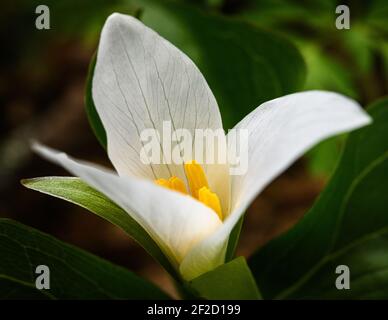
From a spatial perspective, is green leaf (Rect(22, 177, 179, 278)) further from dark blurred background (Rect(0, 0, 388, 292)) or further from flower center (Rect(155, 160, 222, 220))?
dark blurred background (Rect(0, 0, 388, 292))

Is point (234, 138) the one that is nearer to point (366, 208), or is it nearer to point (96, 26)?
point (366, 208)

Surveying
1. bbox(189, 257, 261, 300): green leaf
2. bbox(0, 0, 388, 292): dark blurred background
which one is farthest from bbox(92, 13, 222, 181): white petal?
bbox(0, 0, 388, 292): dark blurred background

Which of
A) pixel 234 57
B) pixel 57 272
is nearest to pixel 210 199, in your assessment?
pixel 57 272

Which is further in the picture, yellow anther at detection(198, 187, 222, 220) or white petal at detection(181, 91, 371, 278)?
yellow anther at detection(198, 187, 222, 220)

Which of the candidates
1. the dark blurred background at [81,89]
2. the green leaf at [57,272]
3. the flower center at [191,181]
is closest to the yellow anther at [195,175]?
the flower center at [191,181]

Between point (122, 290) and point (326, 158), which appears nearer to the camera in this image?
point (122, 290)

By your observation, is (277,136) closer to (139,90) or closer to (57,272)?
(139,90)

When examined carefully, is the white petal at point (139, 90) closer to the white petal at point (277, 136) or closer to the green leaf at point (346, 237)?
the white petal at point (277, 136)
